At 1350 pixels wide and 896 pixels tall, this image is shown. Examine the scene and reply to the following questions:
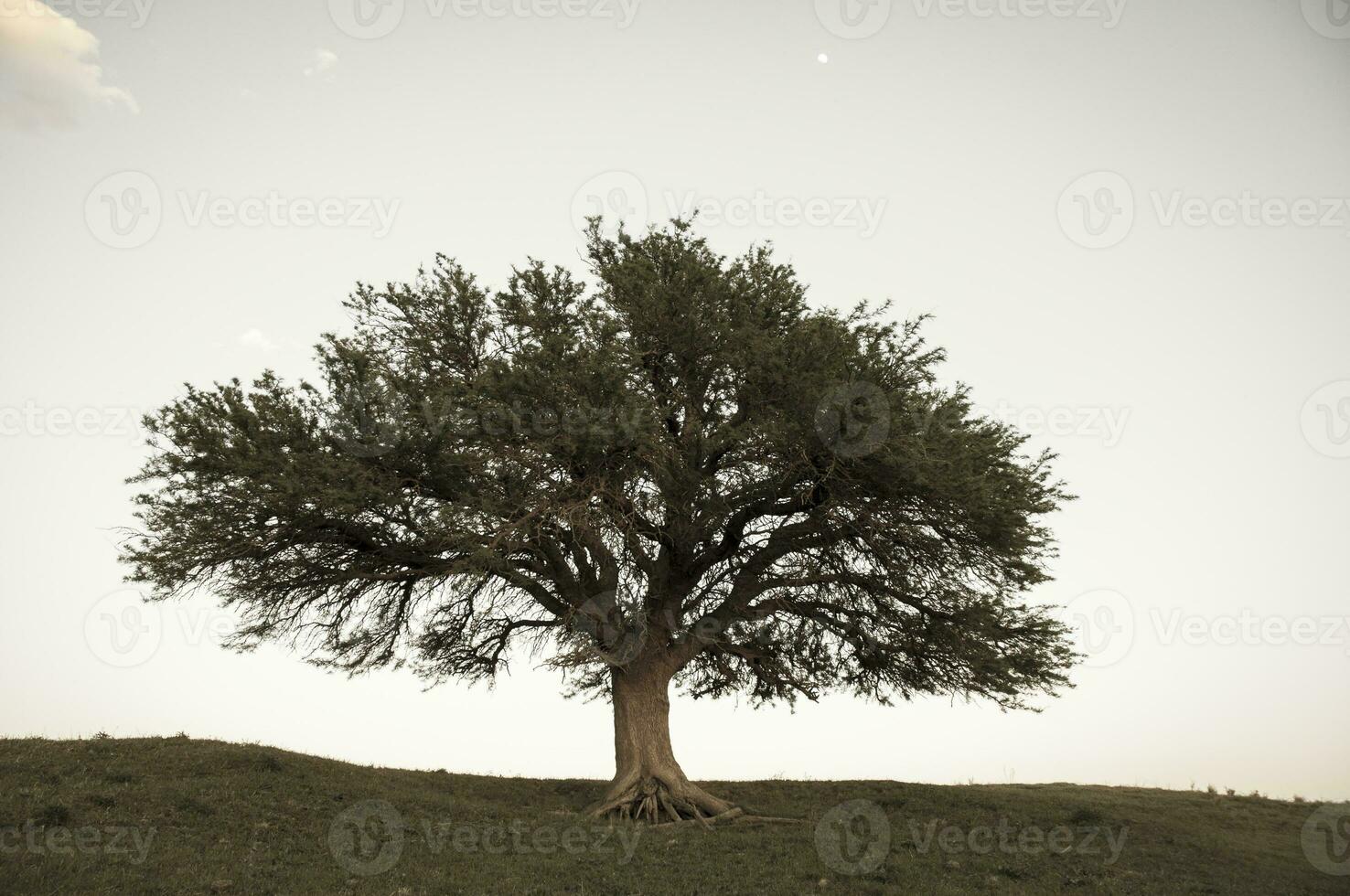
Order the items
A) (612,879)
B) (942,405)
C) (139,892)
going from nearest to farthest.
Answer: (139,892) < (612,879) < (942,405)

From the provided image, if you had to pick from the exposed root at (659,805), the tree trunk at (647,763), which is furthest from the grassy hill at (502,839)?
the tree trunk at (647,763)

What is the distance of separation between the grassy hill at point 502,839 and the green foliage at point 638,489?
3.21 meters

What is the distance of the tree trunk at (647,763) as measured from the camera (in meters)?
18.8

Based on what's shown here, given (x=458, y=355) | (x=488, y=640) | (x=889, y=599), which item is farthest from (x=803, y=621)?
(x=458, y=355)

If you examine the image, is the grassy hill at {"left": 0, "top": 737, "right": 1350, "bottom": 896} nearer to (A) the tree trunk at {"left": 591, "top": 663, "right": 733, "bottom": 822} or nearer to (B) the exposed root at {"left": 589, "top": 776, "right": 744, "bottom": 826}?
(B) the exposed root at {"left": 589, "top": 776, "right": 744, "bottom": 826}

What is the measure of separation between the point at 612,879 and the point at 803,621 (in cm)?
900

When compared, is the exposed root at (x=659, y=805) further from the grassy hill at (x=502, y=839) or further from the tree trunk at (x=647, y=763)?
the grassy hill at (x=502, y=839)

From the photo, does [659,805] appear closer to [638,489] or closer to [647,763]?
[647,763]

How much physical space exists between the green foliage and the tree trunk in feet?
2.35

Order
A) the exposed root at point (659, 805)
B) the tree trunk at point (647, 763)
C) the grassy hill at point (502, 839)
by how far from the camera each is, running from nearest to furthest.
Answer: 1. the grassy hill at point (502, 839)
2. the exposed root at point (659, 805)
3. the tree trunk at point (647, 763)

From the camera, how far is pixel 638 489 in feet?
57.7

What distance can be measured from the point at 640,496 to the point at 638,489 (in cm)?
17

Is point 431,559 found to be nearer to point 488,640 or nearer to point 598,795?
point 488,640

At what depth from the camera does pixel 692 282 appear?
61.3 ft
